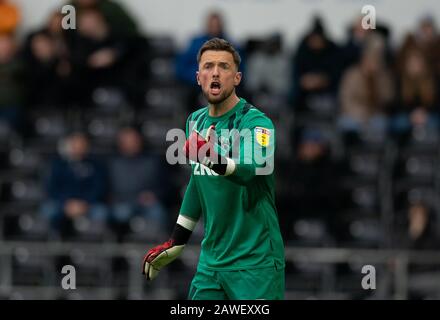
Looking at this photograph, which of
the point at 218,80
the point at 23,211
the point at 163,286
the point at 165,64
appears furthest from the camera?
the point at 165,64

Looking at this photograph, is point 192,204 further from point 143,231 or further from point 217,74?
point 143,231

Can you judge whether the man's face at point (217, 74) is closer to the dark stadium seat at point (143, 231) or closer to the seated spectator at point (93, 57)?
the dark stadium seat at point (143, 231)

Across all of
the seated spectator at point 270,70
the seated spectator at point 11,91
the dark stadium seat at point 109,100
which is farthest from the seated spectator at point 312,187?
the seated spectator at point 11,91

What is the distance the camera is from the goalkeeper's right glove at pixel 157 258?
8641mm

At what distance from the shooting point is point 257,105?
1562 centimetres

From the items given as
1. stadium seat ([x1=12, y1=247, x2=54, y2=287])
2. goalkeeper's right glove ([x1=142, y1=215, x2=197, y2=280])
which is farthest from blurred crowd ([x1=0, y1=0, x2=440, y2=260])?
goalkeeper's right glove ([x1=142, y1=215, x2=197, y2=280])

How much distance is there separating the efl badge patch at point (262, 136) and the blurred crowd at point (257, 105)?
21.4 feet

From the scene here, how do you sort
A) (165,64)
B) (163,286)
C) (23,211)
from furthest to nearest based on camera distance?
(165,64) → (23,211) → (163,286)

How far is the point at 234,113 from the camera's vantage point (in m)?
8.31

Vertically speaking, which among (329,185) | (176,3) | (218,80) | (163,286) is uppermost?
(176,3)

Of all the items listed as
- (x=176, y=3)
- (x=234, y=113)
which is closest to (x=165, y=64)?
(x=176, y=3)

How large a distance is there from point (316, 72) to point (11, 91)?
11.5 feet
